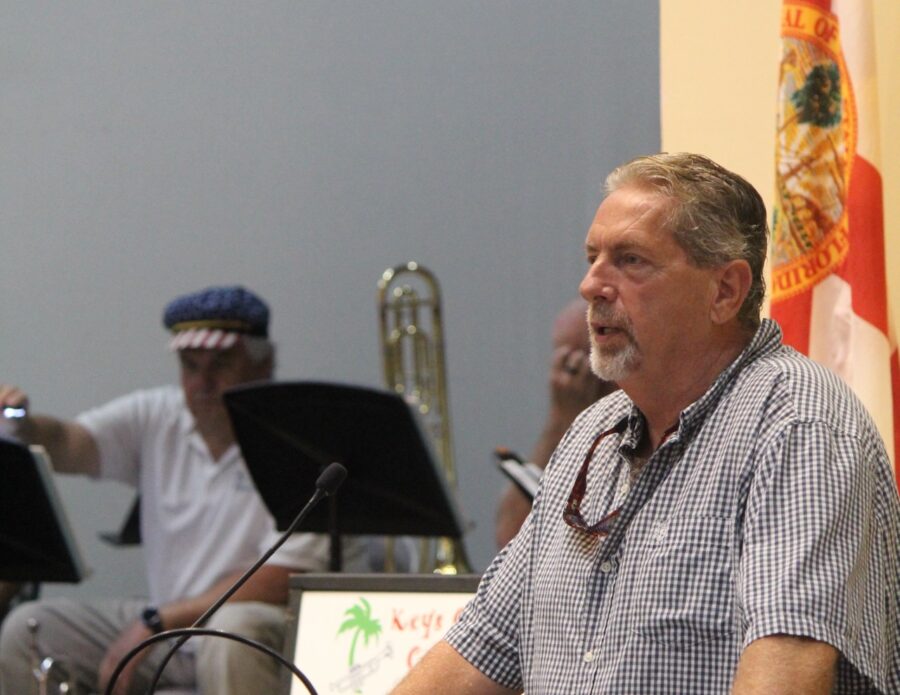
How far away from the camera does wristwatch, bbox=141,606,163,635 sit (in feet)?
11.8

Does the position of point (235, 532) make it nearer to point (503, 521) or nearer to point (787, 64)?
point (503, 521)

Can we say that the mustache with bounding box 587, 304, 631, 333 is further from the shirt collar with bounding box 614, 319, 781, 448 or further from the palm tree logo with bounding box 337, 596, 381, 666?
the palm tree logo with bounding box 337, 596, 381, 666

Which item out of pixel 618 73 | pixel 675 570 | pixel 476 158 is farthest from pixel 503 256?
pixel 675 570

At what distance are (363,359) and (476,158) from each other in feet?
2.45

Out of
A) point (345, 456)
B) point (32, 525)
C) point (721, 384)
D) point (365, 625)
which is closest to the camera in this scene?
point (721, 384)

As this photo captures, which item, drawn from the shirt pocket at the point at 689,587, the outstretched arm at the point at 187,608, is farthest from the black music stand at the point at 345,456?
the shirt pocket at the point at 689,587

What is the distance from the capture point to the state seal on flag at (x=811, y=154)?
2.48 m

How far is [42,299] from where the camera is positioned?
4.65 m

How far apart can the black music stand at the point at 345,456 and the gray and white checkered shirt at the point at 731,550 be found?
50.6 inches

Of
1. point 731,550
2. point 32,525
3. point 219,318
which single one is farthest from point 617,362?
point 219,318

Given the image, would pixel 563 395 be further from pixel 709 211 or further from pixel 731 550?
pixel 731 550

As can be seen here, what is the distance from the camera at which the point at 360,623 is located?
2.46 m

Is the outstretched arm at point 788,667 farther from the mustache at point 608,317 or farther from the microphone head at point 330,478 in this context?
the microphone head at point 330,478

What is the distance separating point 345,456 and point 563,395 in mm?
941
